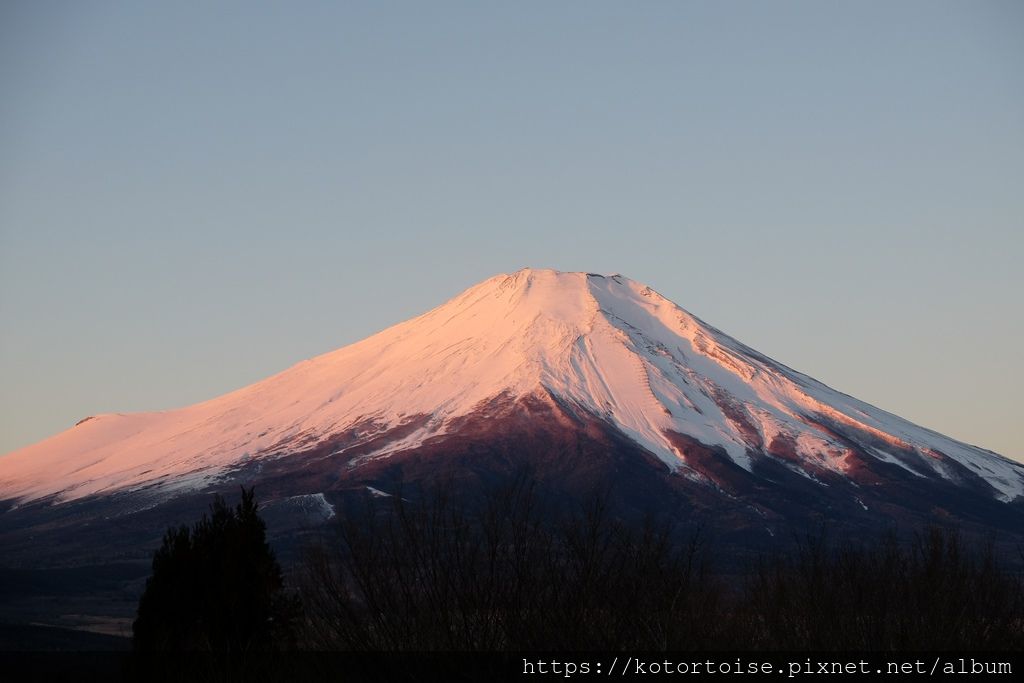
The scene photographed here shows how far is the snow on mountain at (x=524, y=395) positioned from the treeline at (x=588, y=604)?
80480 millimetres

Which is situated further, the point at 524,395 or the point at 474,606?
the point at 524,395

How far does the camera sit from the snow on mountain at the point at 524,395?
405ft

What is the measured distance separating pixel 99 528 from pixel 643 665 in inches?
3482

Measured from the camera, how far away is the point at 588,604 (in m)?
28.7

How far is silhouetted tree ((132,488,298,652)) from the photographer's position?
2884cm

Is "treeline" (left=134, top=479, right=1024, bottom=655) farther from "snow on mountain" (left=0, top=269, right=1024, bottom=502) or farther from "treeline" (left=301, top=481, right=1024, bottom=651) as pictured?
"snow on mountain" (left=0, top=269, right=1024, bottom=502)

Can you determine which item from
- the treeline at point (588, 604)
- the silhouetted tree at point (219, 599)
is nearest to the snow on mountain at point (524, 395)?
the treeline at point (588, 604)

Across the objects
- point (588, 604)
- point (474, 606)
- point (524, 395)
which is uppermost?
point (524, 395)

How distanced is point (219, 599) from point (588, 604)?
25.9 ft

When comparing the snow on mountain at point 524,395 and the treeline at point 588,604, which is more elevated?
the snow on mountain at point 524,395

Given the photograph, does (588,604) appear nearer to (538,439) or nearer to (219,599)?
(219,599)

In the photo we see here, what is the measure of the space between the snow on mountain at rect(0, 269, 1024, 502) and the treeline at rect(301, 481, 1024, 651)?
80480 millimetres

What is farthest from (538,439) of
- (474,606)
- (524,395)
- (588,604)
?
(474,606)

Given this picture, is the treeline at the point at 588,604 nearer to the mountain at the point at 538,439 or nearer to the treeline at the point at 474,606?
the treeline at the point at 474,606
